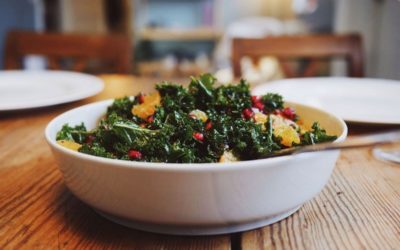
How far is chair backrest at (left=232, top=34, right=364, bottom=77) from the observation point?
2.17m

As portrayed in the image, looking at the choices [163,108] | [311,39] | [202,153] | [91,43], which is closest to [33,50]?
[91,43]

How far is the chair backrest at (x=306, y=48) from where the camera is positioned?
217 centimetres

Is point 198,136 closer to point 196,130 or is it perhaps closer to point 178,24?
point 196,130

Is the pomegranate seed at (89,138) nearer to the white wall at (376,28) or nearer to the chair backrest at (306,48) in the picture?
the chair backrest at (306,48)

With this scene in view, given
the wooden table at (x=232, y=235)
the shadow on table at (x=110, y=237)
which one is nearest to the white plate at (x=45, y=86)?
the wooden table at (x=232, y=235)

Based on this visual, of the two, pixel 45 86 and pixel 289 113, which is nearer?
pixel 289 113

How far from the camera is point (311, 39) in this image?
220 centimetres

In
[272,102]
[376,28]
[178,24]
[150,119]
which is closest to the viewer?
[150,119]

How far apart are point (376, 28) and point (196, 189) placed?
9.38 feet

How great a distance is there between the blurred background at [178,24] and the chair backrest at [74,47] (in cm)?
217

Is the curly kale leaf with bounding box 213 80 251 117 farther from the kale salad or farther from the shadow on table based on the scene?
the shadow on table

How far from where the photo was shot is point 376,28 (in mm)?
2973

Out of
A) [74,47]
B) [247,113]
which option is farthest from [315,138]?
[74,47]

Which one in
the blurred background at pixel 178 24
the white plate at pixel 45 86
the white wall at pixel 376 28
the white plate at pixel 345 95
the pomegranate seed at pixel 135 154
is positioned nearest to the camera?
the pomegranate seed at pixel 135 154
